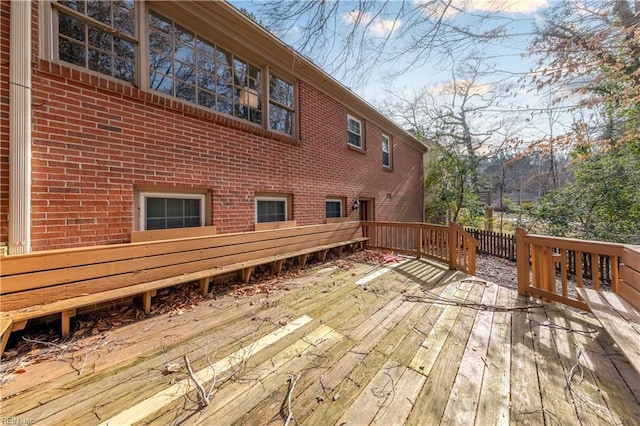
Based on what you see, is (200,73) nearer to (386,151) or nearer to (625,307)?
(625,307)

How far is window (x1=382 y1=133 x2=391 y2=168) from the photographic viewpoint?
33.5ft

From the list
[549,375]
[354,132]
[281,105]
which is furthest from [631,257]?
[354,132]

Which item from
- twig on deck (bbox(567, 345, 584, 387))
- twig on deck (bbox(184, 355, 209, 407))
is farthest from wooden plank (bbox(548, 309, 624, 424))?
twig on deck (bbox(184, 355, 209, 407))

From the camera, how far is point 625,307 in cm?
236

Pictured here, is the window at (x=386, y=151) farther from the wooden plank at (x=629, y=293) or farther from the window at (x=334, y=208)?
the wooden plank at (x=629, y=293)

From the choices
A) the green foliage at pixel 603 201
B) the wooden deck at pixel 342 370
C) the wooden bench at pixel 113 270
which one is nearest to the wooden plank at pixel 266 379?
the wooden deck at pixel 342 370

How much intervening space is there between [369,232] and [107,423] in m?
6.97

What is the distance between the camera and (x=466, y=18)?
10.8ft

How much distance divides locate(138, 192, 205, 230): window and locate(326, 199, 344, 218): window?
3.88 m

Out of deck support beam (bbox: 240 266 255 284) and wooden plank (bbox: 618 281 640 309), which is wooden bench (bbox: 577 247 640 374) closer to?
wooden plank (bbox: 618 281 640 309)

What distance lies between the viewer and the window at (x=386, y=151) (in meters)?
10.2

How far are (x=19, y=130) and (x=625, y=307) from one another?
6533 millimetres

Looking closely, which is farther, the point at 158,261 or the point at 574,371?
the point at 158,261

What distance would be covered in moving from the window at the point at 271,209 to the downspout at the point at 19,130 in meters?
3.15
